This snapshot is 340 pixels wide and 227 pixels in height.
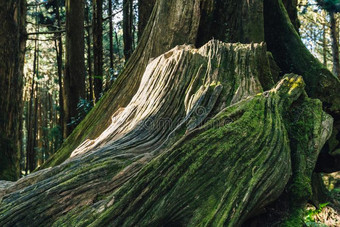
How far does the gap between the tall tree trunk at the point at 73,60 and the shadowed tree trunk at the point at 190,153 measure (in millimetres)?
3788

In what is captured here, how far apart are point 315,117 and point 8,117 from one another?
13.7 feet

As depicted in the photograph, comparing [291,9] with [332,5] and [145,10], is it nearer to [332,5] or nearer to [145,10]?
[332,5]

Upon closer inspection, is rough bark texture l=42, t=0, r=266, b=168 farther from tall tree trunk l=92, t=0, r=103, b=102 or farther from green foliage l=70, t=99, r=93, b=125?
tall tree trunk l=92, t=0, r=103, b=102

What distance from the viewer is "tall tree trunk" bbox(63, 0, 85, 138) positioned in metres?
9.16

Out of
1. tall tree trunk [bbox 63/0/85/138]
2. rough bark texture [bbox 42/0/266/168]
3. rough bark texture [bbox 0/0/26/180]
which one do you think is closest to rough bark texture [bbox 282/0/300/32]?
rough bark texture [bbox 42/0/266/168]

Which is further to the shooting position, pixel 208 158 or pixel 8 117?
pixel 8 117

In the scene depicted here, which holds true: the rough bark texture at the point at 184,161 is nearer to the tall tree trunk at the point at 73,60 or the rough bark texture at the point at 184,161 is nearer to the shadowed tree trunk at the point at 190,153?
the shadowed tree trunk at the point at 190,153

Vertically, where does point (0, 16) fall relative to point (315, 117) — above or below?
above

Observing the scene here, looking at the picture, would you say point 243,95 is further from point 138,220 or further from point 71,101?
point 71,101

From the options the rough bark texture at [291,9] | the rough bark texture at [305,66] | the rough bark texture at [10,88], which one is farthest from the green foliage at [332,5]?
the rough bark texture at [10,88]

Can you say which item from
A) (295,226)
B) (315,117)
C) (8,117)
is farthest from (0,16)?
(295,226)

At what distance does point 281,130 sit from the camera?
11.8 ft

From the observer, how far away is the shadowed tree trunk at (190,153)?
9.27 feet

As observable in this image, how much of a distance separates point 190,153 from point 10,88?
3682mm
